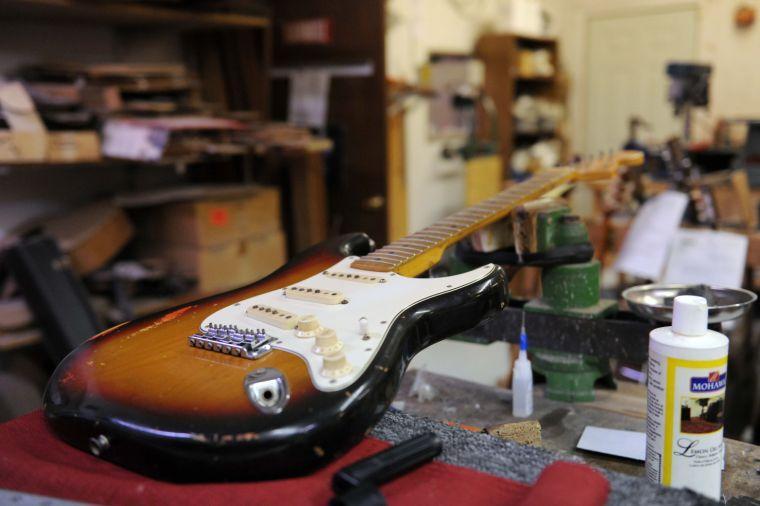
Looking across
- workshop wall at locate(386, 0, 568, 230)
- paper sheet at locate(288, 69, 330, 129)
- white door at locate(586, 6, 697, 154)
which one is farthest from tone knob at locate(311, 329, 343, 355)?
white door at locate(586, 6, 697, 154)

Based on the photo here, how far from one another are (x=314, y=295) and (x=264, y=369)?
0.70 ft

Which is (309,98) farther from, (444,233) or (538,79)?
(538,79)

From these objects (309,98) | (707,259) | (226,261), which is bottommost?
(226,261)

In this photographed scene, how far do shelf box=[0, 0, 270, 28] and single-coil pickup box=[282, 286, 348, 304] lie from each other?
154 cm

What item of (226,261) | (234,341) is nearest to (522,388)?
(234,341)

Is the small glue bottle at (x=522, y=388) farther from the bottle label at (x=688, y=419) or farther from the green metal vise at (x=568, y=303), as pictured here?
the bottle label at (x=688, y=419)

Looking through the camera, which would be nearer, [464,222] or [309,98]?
[464,222]

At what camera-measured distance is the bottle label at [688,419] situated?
71cm

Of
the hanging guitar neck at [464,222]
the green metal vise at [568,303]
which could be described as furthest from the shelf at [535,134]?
the green metal vise at [568,303]

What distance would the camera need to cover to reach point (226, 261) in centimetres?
251

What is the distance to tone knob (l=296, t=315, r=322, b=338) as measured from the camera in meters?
0.81

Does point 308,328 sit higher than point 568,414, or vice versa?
point 308,328

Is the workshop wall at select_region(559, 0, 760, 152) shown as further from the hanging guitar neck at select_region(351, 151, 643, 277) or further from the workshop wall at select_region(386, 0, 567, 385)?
the hanging guitar neck at select_region(351, 151, 643, 277)

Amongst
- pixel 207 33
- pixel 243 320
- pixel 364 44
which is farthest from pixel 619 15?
pixel 243 320
